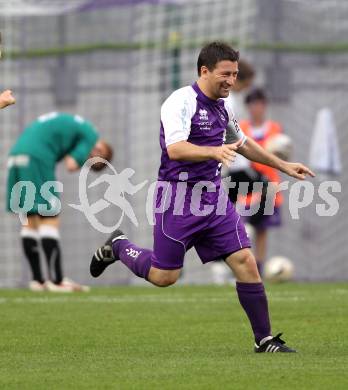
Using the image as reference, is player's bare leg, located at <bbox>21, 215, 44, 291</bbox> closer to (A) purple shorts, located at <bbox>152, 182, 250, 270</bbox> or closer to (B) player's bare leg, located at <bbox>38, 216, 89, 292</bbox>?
(B) player's bare leg, located at <bbox>38, 216, 89, 292</bbox>

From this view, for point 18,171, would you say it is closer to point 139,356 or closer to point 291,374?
point 139,356

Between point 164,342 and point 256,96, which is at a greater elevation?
point 256,96

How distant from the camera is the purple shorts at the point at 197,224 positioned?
779 centimetres

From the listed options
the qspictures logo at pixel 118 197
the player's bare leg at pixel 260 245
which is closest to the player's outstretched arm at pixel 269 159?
the qspictures logo at pixel 118 197

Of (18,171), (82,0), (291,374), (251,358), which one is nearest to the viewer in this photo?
(291,374)

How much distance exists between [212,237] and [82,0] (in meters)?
8.19

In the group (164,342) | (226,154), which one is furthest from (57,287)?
(226,154)

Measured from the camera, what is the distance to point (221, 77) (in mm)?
7746

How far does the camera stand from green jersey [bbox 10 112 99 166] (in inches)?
517

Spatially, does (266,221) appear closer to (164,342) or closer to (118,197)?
(118,197)

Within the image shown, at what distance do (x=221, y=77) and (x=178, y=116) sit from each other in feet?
1.17

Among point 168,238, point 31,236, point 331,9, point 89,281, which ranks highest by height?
point 331,9

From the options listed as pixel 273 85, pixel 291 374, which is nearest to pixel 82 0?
pixel 273 85

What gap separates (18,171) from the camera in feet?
43.5
